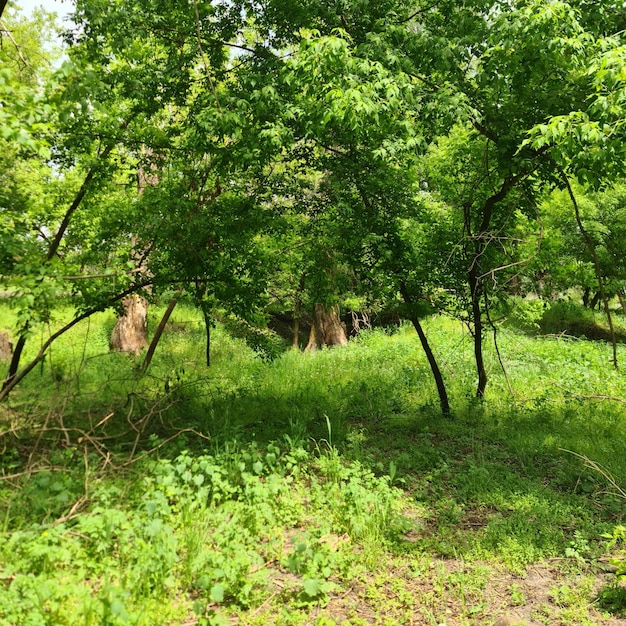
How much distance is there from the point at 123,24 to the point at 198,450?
5.72 m

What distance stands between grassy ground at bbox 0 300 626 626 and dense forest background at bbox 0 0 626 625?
0.10 ft

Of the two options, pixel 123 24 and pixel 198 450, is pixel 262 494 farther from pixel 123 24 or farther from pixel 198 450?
pixel 123 24

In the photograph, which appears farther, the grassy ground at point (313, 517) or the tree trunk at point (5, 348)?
the tree trunk at point (5, 348)

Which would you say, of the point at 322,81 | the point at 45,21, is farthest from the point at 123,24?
the point at 45,21

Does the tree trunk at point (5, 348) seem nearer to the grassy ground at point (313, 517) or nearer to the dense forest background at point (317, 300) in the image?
the dense forest background at point (317, 300)

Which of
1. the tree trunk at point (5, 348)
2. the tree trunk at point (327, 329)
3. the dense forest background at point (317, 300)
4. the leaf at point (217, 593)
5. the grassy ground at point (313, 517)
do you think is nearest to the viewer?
the leaf at point (217, 593)

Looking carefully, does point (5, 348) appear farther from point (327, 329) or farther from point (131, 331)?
point (327, 329)

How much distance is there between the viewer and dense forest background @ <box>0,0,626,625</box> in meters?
3.56

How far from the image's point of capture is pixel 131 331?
1407cm

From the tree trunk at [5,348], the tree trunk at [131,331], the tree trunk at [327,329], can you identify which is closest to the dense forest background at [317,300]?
the tree trunk at [131,331]

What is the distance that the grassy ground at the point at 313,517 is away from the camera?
3.30 m

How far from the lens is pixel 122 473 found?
185 inches

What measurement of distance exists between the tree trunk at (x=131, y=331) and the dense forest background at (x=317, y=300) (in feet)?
13.2

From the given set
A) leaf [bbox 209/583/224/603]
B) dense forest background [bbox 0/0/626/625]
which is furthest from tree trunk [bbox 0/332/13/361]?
leaf [bbox 209/583/224/603]
